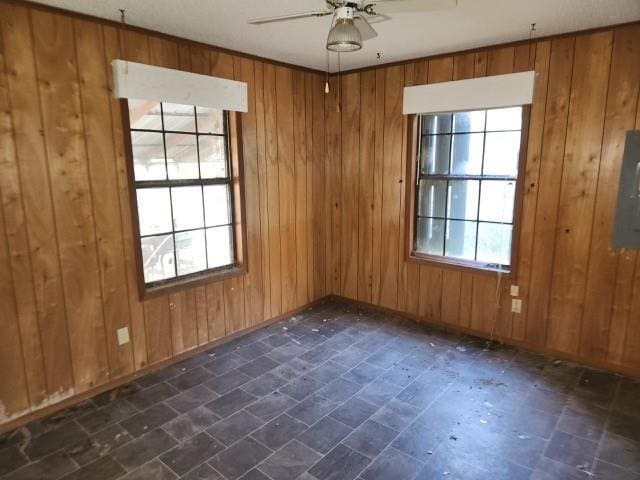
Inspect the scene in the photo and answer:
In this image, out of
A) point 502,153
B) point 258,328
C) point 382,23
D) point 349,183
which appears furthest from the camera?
point 349,183

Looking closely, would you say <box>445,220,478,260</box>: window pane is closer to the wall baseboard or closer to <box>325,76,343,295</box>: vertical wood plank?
the wall baseboard

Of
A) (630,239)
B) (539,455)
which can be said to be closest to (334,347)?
(539,455)

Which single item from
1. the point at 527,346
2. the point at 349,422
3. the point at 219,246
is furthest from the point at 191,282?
the point at 527,346

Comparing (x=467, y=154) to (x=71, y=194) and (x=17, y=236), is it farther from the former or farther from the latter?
(x=17, y=236)

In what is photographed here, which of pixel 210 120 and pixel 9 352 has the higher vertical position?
pixel 210 120

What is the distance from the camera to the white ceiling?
231 cm

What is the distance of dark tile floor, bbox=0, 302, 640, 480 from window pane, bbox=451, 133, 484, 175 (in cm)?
152

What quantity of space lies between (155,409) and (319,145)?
9.38ft

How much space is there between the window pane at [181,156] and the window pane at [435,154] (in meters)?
2.04

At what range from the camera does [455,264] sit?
11.7 ft

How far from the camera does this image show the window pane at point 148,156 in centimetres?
282

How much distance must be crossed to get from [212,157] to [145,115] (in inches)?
24.3

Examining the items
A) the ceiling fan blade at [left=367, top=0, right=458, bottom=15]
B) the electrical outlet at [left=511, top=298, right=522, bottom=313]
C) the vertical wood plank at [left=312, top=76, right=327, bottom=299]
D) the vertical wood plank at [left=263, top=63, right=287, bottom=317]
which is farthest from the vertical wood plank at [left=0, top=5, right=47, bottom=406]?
the electrical outlet at [left=511, top=298, right=522, bottom=313]

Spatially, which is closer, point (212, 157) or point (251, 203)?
point (212, 157)
